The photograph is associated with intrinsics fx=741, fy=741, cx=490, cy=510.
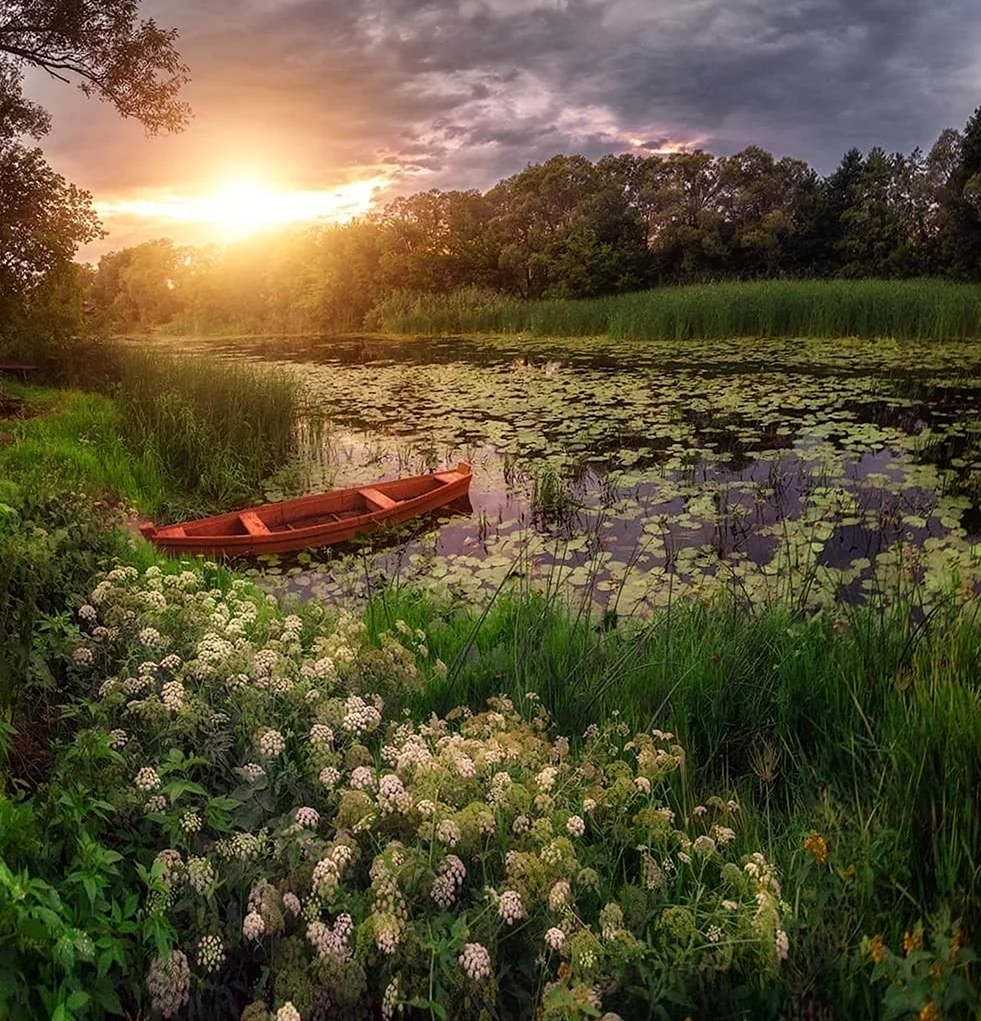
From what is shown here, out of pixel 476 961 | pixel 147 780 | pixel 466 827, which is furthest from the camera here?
pixel 147 780

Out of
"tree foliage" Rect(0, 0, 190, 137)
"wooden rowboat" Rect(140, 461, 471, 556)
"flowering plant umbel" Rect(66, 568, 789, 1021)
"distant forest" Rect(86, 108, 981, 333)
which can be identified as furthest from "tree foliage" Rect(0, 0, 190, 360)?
"distant forest" Rect(86, 108, 981, 333)

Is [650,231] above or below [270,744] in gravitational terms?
above

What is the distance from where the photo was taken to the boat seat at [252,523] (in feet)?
20.5

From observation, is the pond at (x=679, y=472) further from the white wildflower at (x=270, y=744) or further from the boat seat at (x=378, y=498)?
the white wildflower at (x=270, y=744)

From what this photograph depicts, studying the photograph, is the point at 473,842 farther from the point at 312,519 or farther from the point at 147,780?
the point at 312,519

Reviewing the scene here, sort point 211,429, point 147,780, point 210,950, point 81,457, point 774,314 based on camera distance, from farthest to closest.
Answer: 1. point 774,314
2. point 211,429
3. point 81,457
4. point 147,780
5. point 210,950

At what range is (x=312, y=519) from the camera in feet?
22.9

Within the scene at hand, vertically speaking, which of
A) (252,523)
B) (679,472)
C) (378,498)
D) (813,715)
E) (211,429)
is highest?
(211,429)

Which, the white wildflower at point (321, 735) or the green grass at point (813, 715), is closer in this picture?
the green grass at point (813, 715)

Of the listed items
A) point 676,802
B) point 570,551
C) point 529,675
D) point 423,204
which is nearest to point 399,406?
point 570,551

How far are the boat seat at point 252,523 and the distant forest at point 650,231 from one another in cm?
2710

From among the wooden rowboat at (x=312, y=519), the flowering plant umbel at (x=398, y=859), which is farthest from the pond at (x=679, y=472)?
the flowering plant umbel at (x=398, y=859)

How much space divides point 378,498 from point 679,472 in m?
3.09

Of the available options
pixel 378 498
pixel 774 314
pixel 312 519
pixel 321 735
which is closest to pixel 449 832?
pixel 321 735
